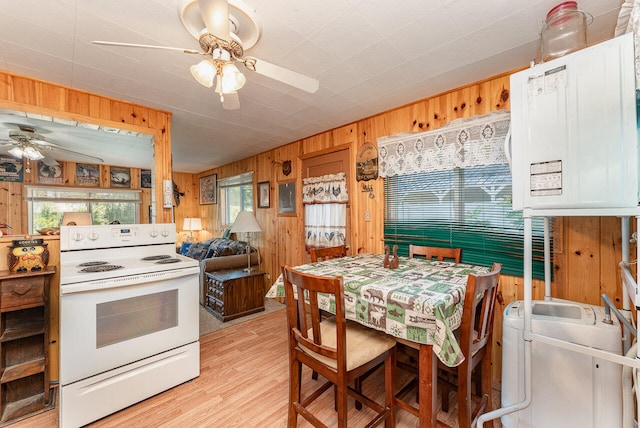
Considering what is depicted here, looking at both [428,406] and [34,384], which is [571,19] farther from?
[34,384]

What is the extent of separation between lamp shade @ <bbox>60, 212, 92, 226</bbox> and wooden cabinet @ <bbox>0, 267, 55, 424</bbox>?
0.52 metres

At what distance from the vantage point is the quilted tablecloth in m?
1.14

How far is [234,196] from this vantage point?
5336 mm

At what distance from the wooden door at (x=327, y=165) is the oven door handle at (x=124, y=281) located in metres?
1.82

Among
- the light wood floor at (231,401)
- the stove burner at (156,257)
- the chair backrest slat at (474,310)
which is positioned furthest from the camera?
the stove burner at (156,257)

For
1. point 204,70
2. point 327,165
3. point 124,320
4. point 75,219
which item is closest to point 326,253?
point 327,165

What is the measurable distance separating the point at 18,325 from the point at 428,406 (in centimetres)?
271

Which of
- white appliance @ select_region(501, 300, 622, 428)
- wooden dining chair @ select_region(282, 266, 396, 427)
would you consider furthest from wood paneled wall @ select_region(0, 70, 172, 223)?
white appliance @ select_region(501, 300, 622, 428)

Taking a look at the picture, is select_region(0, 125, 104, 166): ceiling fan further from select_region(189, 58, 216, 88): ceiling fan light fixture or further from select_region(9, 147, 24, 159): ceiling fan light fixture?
select_region(189, 58, 216, 88): ceiling fan light fixture

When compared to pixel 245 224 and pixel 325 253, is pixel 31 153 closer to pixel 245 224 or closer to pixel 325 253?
pixel 245 224

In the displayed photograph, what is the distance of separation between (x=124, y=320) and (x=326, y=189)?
2355 mm

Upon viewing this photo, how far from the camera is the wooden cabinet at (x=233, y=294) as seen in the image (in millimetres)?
3215

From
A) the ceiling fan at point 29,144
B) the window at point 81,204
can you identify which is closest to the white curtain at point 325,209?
the window at point 81,204

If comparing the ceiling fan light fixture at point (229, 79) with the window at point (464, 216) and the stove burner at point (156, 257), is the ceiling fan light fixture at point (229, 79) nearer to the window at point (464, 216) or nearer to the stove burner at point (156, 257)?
the stove burner at point (156, 257)
